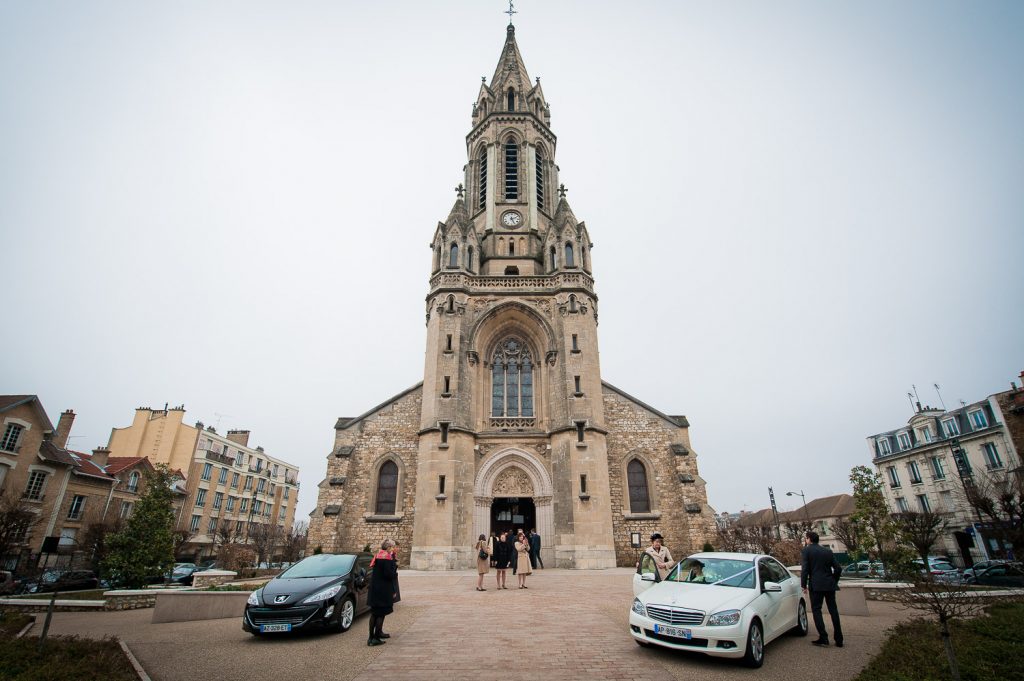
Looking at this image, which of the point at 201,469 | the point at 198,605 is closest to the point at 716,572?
the point at 198,605

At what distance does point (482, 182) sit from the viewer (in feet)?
95.2

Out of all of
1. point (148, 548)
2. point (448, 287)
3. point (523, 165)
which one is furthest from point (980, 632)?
point (523, 165)

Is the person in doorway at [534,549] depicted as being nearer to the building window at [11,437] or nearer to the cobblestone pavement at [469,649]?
the cobblestone pavement at [469,649]

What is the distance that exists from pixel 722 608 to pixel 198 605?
987 centimetres

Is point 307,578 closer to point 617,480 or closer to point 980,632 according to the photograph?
point 980,632

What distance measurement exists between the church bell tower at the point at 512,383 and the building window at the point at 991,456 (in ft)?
92.9

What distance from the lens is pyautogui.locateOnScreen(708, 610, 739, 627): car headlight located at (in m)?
5.93

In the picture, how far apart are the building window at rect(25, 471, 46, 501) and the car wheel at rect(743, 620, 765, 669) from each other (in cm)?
3348

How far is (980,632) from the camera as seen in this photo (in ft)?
23.9

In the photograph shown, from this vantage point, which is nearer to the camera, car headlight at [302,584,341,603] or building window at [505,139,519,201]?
car headlight at [302,584,341,603]

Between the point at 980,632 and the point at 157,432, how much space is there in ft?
157

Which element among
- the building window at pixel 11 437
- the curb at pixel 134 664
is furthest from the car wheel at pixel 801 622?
the building window at pixel 11 437

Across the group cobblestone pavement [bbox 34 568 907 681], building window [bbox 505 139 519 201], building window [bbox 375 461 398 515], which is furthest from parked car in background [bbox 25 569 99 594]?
building window [bbox 505 139 519 201]

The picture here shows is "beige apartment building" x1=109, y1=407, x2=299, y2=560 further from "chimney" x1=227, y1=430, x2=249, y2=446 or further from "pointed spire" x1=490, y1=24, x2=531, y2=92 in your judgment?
"pointed spire" x1=490, y1=24, x2=531, y2=92
